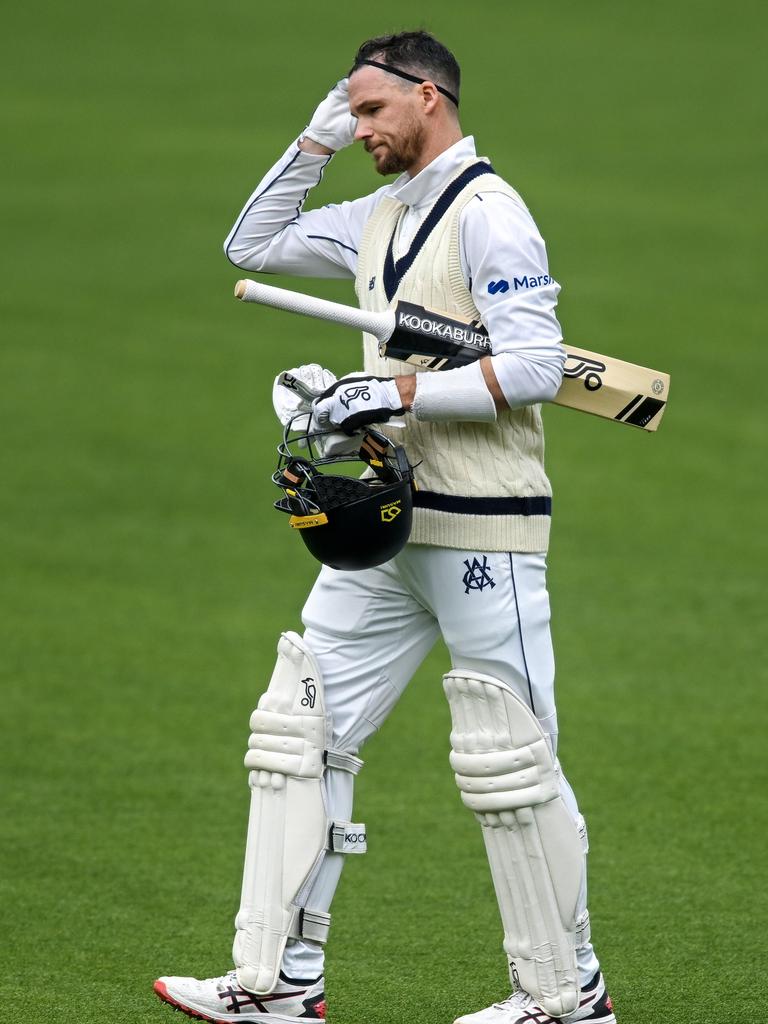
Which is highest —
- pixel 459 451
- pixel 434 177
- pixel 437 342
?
pixel 434 177

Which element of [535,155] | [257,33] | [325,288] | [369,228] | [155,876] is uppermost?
[257,33]

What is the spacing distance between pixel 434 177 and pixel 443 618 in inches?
37.5

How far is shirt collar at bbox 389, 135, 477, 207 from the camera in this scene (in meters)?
3.45

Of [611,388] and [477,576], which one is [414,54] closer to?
[611,388]

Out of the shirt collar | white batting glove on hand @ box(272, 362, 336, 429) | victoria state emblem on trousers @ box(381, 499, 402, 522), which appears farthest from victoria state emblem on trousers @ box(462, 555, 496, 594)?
the shirt collar

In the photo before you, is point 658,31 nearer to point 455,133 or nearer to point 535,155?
point 535,155

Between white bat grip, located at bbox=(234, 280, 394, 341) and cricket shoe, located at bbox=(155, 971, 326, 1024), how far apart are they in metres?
1.41

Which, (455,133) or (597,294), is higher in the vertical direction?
(597,294)

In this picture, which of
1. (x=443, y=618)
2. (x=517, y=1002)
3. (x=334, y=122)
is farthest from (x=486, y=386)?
(x=517, y=1002)

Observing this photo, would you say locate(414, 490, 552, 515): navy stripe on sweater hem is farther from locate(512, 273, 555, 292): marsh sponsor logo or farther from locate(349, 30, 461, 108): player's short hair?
locate(349, 30, 461, 108): player's short hair

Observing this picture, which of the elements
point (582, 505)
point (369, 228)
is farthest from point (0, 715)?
point (582, 505)

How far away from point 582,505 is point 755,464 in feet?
4.53

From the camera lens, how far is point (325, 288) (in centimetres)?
1383

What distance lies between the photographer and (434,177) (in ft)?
11.3
